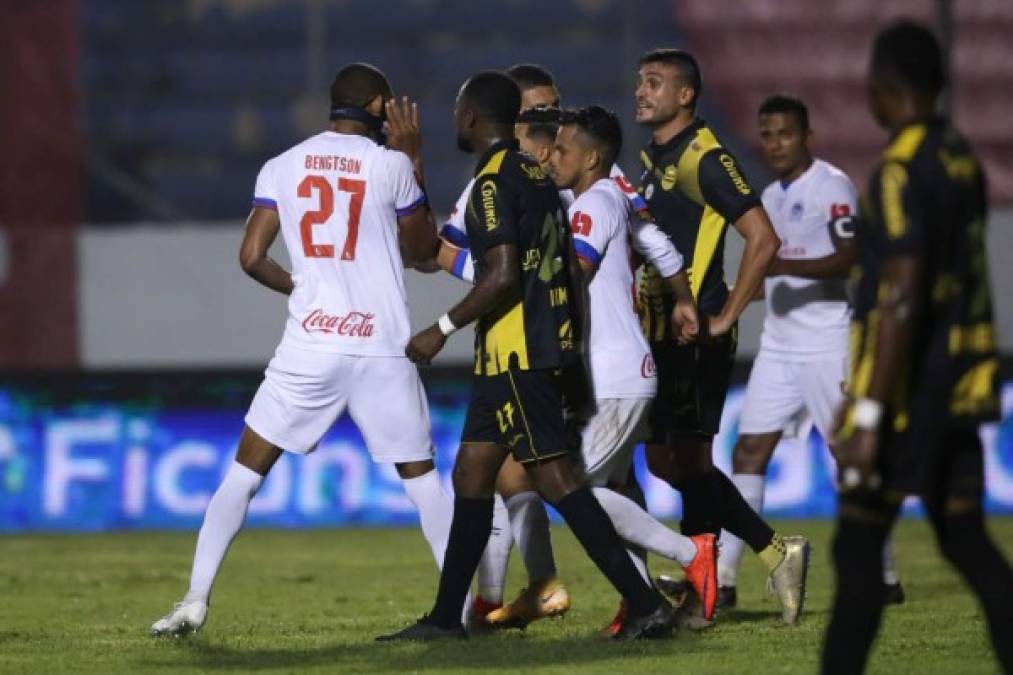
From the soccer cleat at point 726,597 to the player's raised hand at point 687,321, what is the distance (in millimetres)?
1525

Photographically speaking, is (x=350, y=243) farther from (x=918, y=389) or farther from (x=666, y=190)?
(x=918, y=389)

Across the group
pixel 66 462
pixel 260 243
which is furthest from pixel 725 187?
pixel 66 462

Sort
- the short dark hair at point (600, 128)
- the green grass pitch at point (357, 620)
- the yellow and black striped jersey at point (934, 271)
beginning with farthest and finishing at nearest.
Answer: the short dark hair at point (600, 128) → the green grass pitch at point (357, 620) → the yellow and black striped jersey at point (934, 271)

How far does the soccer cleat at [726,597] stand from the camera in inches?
332

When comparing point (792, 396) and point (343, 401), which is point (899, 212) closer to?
point (343, 401)

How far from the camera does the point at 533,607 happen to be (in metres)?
7.69

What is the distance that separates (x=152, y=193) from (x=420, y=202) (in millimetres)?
9268

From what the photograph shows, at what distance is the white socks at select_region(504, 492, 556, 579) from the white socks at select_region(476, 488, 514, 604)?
0.09 meters

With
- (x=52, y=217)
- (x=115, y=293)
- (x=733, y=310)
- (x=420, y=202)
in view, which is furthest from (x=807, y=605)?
(x=52, y=217)

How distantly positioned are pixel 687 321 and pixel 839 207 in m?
1.90

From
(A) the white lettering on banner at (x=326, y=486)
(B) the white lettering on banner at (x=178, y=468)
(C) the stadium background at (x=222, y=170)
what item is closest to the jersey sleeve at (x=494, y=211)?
(C) the stadium background at (x=222, y=170)

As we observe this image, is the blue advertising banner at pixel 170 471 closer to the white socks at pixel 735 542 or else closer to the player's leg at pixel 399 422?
the white socks at pixel 735 542

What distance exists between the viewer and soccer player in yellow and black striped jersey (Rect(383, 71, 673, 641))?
267 inches

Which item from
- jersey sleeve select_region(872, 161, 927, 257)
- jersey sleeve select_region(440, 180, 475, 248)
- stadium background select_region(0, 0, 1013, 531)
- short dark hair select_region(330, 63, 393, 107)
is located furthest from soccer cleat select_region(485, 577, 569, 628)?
stadium background select_region(0, 0, 1013, 531)
